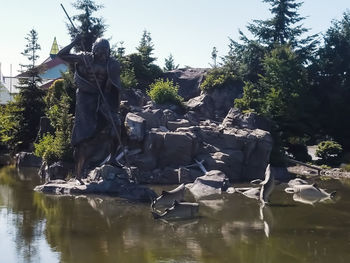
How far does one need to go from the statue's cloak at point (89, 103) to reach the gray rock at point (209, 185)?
3.04m

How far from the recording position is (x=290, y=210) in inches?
453

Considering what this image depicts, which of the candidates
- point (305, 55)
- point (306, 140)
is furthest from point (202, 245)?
point (305, 55)

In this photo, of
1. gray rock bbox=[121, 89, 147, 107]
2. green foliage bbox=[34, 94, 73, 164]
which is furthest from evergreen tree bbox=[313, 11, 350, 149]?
green foliage bbox=[34, 94, 73, 164]

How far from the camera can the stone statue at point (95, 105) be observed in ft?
42.1

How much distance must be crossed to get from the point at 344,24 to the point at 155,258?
2423cm

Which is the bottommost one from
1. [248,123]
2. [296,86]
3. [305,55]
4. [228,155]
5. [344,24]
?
[228,155]

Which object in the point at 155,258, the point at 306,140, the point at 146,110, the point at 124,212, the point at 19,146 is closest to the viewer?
the point at 155,258

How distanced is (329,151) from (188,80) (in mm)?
7900

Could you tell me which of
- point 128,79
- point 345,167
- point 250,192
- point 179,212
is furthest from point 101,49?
point 345,167

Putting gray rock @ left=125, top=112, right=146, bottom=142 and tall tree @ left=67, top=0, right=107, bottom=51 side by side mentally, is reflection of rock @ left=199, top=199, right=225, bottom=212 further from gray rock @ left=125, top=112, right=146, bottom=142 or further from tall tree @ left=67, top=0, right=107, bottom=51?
tall tree @ left=67, top=0, right=107, bottom=51

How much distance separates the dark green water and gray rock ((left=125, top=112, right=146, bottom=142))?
14.4 ft

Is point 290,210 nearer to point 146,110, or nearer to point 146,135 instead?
point 146,135

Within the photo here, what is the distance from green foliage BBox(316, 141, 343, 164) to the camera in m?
22.5

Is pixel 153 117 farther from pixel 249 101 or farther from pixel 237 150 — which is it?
pixel 249 101
